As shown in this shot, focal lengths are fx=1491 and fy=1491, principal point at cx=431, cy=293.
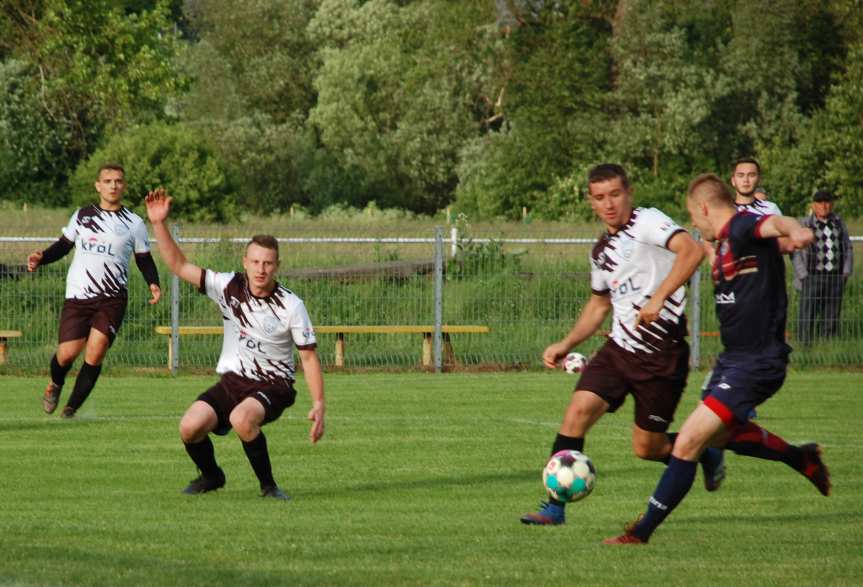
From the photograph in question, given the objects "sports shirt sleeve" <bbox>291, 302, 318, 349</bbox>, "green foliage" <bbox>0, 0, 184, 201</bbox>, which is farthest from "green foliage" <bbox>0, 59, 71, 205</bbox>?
"sports shirt sleeve" <bbox>291, 302, 318, 349</bbox>

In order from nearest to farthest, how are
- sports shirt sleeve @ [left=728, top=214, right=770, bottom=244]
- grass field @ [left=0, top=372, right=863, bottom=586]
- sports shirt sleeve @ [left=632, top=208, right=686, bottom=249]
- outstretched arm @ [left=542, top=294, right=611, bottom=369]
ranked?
1. grass field @ [left=0, top=372, right=863, bottom=586]
2. sports shirt sleeve @ [left=728, top=214, right=770, bottom=244]
3. sports shirt sleeve @ [left=632, top=208, right=686, bottom=249]
4. outstretched arm @ [left=542, top=294, right=611, bottom=369]

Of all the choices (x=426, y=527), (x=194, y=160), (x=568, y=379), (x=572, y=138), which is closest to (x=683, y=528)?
(x=426, y=527)

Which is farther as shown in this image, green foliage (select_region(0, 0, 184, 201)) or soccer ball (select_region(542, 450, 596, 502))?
green foliage (select_region(0, 0, 184, 201))

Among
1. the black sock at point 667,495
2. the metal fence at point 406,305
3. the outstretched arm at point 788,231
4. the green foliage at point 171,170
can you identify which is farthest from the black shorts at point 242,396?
the green foliage at point 171,170

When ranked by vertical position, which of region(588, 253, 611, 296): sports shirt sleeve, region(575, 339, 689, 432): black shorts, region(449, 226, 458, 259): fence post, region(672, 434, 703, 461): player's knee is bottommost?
region(449, 226, 458, 259): fence post

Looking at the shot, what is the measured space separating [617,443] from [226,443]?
3.23 metres

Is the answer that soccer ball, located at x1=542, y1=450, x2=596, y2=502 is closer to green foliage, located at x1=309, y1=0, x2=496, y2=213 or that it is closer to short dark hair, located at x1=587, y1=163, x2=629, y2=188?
short dark hair, located at x1=587, y1=163, x2=629, y2=188

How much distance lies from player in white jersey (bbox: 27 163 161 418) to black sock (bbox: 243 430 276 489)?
4118mm

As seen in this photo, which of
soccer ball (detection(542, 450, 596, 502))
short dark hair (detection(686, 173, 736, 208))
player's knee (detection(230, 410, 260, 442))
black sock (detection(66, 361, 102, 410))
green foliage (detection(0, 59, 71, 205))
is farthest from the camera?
green foliage (detection(0, 59, 71, 205))

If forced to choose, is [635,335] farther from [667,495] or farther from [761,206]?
[761,206]

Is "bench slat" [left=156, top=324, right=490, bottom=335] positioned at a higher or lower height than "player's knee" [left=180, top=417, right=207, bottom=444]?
lower

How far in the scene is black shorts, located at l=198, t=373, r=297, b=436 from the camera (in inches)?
359

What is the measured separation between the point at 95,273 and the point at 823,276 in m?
11.3

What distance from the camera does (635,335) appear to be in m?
8.38
